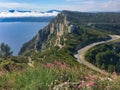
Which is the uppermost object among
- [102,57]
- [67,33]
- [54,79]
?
[54,79]

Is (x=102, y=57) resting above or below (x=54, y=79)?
below

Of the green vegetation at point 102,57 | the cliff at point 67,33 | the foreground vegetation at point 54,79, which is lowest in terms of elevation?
the cliff at point 67,33

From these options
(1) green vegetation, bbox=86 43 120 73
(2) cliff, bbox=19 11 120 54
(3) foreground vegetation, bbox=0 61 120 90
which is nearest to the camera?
(3) foreground vegetation, bbox=0 61 120 90

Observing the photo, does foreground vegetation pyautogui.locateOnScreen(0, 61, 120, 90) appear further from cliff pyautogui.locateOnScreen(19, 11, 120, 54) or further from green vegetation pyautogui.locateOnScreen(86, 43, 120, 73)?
cliff pyautogui.locateOnScreen(19, 11, 120, 54)

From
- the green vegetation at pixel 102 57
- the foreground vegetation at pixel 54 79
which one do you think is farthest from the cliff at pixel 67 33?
the foreground vegetation at pixel 54 79

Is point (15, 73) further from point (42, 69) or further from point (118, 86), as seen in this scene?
point (118, 86)

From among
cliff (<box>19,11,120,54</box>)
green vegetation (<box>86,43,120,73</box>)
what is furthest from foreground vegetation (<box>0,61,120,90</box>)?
cliff (<box>19,11,120,54</box>)

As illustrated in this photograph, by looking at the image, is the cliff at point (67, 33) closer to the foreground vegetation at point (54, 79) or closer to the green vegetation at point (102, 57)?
the green vegetation at point (102, 57)

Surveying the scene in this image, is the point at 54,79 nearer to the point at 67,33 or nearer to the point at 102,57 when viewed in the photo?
the point at 102,57

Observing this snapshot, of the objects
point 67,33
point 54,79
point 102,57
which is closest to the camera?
point 54,79

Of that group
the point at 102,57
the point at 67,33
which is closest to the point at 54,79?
the point at 102,57

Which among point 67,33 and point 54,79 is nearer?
point 54,79

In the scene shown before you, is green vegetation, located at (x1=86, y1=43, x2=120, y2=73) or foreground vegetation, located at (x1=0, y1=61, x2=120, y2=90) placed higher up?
foreground vegetation, located at (x1=0, y1=61, x2=120, y2=90)
